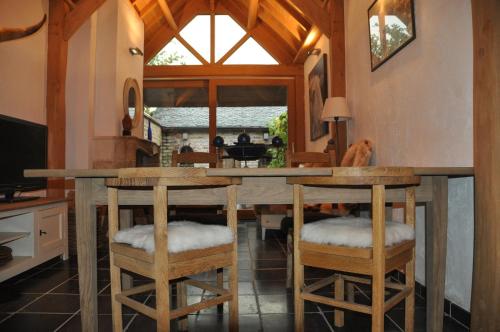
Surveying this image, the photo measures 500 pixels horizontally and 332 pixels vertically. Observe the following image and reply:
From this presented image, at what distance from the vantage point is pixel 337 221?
69.9 inches

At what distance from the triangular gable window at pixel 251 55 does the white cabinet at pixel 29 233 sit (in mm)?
4321

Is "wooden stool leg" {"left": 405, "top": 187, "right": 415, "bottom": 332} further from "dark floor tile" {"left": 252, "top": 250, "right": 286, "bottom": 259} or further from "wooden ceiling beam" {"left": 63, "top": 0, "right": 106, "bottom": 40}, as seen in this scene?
"wooden ceiling beam" {"left": 63, "top": 0, "right": 106, "bottom": 40}

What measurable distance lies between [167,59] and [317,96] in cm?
279

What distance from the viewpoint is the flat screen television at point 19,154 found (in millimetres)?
2869

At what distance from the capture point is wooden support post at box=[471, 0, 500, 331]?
5.19ft

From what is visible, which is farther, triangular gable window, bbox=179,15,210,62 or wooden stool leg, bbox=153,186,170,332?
triangular gable window, bbox=179,15,210,62

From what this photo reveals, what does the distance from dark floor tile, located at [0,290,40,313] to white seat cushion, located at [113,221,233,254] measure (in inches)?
45.5

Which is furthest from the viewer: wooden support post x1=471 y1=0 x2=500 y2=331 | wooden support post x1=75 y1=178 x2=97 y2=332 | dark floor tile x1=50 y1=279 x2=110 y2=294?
dark floor tile x1=50 y1=279 x2=110 y2=294

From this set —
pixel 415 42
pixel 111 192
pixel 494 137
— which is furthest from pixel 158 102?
pixel 494 137

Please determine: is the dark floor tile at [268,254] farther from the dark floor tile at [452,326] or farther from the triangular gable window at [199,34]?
the triangular gable window at [199,34]

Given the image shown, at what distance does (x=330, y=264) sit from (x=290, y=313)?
2.55 feet

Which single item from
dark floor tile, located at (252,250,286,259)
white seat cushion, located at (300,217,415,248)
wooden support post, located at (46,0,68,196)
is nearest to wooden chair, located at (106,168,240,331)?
white seat cushion, located at (300,217,415,248)

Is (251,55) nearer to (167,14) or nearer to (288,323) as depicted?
(167,14)

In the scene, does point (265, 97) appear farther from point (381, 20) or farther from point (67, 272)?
point (67, 272)
